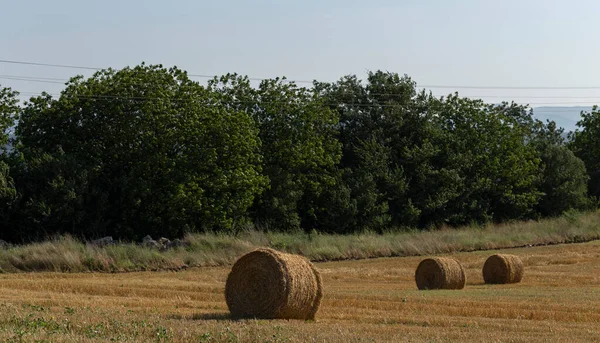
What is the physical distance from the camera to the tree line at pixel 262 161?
4297 centimetres

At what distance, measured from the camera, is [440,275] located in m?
25.2

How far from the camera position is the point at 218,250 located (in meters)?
34.7

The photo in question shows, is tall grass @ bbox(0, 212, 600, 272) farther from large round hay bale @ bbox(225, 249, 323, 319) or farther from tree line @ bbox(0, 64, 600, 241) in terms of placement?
large round hay bale @ bbox(225, 249, 323, 319)

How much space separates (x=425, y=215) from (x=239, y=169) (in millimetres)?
16109

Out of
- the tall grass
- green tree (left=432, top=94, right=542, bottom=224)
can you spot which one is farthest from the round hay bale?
green tree (left=432, top=94, right=542, bottom=224)

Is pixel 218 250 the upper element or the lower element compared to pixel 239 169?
lower

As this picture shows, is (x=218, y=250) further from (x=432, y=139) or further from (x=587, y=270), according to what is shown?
(x=432, y=139)

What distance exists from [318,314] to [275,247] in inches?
784

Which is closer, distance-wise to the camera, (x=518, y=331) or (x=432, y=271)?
(x=518, y=331)

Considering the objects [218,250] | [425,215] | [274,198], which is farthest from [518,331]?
[425,215]

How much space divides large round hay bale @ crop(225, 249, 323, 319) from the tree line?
82.8ft

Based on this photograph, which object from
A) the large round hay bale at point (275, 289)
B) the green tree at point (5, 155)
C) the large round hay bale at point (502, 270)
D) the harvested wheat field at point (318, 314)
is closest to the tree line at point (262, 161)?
the green tree at point (5, 155)

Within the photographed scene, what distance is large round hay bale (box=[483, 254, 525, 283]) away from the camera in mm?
27777

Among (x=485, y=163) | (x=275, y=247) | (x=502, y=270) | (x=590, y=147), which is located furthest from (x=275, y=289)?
(x=590, y=147)
